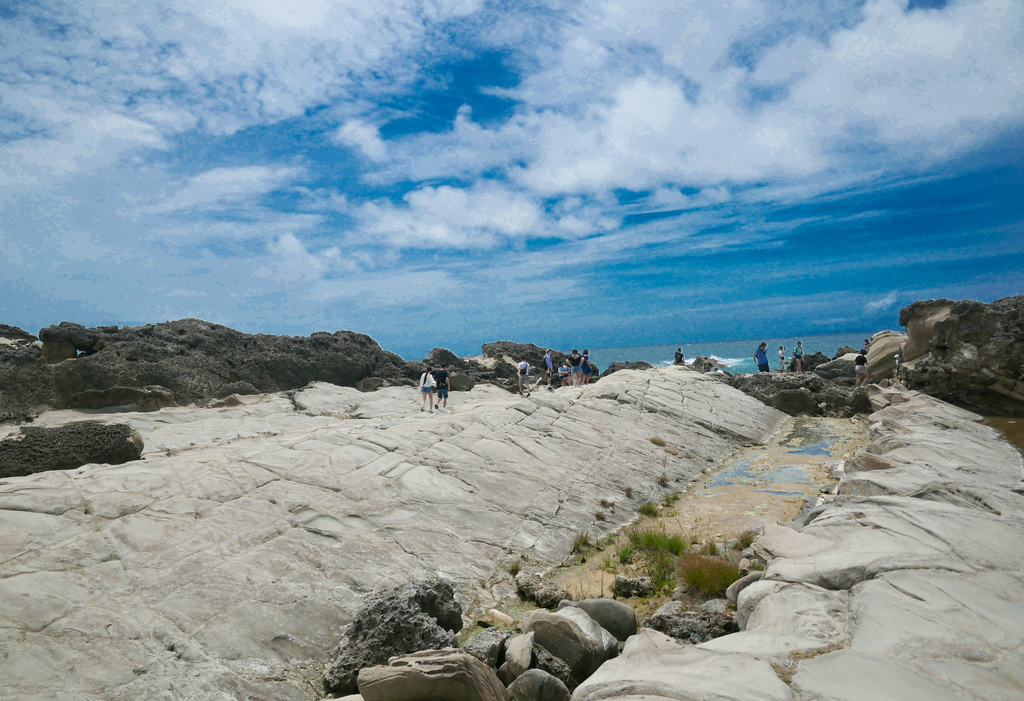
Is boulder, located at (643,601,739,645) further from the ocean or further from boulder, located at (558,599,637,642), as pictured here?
the ocean

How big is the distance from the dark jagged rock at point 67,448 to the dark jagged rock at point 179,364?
10.1 metres

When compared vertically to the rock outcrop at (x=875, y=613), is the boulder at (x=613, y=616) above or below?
below

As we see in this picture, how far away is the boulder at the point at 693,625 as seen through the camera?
21.3 feet

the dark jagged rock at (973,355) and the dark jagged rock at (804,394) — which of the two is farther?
the dark jagged rock at (804,394)

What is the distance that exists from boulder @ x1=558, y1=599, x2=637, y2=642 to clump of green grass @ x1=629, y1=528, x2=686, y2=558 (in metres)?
3.10

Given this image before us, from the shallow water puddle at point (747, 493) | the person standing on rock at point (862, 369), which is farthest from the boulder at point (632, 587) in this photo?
the person standing on rock at point (862, 369)

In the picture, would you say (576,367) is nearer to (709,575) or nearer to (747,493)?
(747,493)

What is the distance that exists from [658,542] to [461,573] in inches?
143

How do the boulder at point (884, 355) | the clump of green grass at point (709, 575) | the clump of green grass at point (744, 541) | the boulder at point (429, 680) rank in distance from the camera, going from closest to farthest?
the boulder at point (429, 680) < the clump of green grass at point (709, 575) < the clump of green grass at point (744, 541) < the boulder at point (884, 355)

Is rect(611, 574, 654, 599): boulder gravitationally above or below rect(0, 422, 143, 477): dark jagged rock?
below

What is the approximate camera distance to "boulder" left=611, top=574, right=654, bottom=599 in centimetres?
860

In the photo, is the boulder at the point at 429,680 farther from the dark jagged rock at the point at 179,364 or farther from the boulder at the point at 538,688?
the dark jagged rock at the point at 179,364

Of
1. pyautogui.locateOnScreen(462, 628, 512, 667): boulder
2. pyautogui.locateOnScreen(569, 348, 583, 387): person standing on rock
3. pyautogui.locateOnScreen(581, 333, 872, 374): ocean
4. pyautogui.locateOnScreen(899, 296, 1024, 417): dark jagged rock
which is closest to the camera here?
pyautogui.locateOnScreen(462, 628, 512, 667): boulder

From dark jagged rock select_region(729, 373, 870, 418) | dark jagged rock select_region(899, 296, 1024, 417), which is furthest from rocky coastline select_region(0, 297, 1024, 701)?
dark jagged rock select_region(729, 373, 870, 418)
